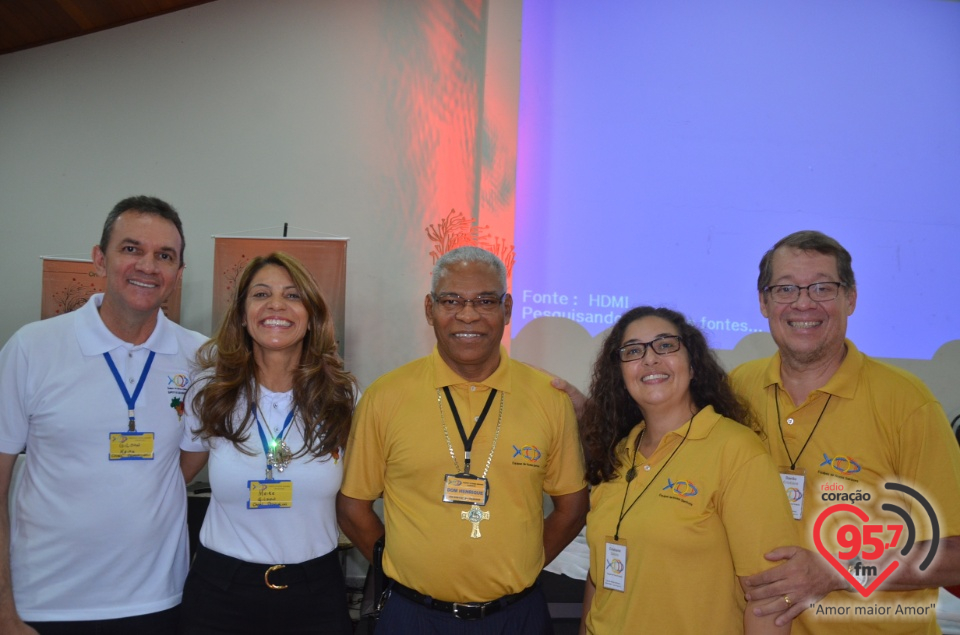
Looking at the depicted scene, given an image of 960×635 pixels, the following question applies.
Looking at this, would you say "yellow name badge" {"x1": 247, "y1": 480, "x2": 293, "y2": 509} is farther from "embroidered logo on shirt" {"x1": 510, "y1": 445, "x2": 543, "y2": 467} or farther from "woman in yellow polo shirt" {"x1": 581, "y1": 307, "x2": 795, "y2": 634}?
"woman in yellow polo shirt" {"x1": 581, "y1": 307, "x2": 795, "y2": 634}

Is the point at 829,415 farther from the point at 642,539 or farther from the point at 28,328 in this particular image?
the point at 28,328

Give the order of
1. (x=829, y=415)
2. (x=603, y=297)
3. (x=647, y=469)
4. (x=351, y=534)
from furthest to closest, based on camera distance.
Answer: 1. (x=603, y=297)
2. (x=351, y=534)
3. (x=829, y=415)
4. (x=647, y=469)

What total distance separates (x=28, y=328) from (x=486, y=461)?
1.65 meters

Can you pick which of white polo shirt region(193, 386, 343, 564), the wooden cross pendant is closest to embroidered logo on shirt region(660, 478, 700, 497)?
the wooden cross pendant

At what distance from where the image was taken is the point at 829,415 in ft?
6.93

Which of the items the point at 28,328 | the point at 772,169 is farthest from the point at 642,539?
the point at 772,169

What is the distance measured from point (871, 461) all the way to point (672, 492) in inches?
29.5

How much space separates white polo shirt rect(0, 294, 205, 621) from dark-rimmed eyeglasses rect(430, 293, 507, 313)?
1.06 m

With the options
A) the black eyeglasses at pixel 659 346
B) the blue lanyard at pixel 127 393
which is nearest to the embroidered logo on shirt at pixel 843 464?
the black eyeglasses at pixel 659 346

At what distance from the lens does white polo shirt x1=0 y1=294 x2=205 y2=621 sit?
2039 millimetres

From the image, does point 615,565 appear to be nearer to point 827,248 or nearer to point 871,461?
point 871,461

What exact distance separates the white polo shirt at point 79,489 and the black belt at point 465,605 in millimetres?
845

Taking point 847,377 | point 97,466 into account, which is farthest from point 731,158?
point 97,466

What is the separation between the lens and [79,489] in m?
2.05
